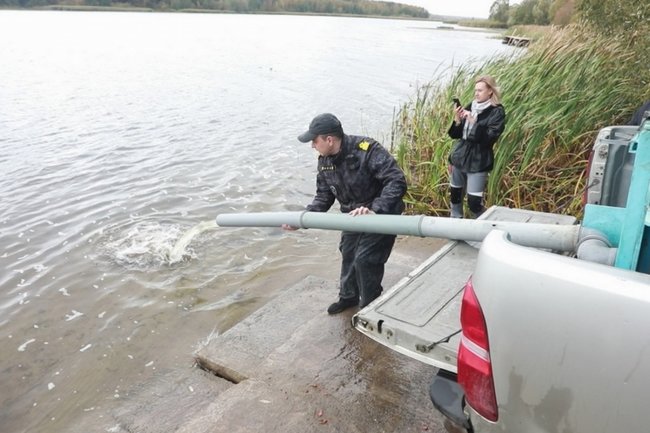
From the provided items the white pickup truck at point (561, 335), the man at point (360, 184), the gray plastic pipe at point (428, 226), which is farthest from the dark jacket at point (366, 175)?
the white pickup truck at point (561, 335)

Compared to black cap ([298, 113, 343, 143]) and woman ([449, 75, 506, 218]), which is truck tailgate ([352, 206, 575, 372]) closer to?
black cap ([298, 113, 343, 143])

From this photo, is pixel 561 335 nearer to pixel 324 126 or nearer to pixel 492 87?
pixel 324 126

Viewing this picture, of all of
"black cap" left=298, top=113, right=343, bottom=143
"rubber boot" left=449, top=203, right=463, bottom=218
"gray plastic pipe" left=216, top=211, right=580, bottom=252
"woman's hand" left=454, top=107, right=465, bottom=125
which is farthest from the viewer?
"rubber boot" left=449, top=203, right=463, bottom=218

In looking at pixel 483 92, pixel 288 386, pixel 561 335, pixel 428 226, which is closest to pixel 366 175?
pixel 428 226

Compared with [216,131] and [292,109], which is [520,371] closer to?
[216,131]

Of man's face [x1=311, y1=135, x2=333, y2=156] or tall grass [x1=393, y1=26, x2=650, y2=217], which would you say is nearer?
man's face [x1=311, y1=135, x2=333, y2=156]

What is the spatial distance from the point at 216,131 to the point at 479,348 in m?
12.1

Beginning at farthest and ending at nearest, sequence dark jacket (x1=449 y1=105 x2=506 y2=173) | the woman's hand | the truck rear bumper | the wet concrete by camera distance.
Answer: the woman's hand
dark jacket (x1=449 y1=105 x2=506 y2=173)
the wet concrete
the truck rear bumper

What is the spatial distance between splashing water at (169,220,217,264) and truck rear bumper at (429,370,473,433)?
464 cm

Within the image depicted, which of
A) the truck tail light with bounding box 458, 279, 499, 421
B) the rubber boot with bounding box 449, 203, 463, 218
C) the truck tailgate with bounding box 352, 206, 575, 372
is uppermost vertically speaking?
the truck tail light with bounding box 458, 279, 499, 421

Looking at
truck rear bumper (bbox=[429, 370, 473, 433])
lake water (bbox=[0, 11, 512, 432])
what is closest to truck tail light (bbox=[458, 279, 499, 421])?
truck rear bumper (bbox=[429, 370, 473, 433])

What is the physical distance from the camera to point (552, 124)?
589 centimetres

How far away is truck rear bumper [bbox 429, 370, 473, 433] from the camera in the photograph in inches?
78.8

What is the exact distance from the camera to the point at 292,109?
1576 cm
